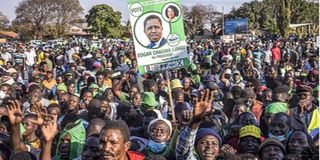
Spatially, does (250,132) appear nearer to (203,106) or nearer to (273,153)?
(273,153)

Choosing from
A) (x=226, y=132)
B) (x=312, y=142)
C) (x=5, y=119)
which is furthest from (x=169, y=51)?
(x=312, y=142)

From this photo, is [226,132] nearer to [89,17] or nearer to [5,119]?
[5,119]

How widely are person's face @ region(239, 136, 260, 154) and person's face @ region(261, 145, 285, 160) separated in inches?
12.0

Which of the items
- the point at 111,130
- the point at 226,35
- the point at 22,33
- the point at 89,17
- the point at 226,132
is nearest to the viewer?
the point at 111,130

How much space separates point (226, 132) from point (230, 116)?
3.22 ft

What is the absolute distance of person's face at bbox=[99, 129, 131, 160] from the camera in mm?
3496

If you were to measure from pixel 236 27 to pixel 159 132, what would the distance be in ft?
145

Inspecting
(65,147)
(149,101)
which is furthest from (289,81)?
(65,147)

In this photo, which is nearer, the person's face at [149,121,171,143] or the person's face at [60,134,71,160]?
the person's face at [60,134,71,160]

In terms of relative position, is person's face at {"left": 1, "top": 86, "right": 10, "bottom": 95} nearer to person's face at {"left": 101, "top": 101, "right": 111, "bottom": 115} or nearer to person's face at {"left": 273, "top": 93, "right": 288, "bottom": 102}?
person's face at {"left": 101, "top": 101, "right": 111, "bottom": 115}

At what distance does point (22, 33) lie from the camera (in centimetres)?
6856

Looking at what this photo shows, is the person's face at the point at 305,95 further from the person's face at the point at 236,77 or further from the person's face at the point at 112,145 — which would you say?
the person's face at the point at 112,145

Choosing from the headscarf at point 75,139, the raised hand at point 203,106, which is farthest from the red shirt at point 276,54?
the raised hand at point 203,106

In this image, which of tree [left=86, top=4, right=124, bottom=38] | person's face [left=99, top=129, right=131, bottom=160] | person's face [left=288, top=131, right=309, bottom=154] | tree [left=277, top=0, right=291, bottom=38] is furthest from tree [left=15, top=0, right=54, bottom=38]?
person's face [left=99, top=129, right=131, bottom=160]
